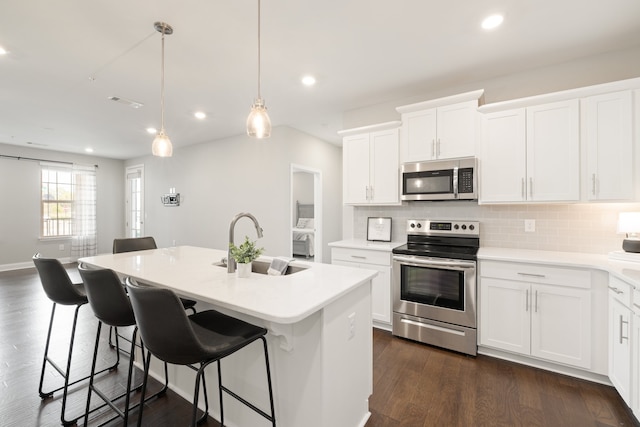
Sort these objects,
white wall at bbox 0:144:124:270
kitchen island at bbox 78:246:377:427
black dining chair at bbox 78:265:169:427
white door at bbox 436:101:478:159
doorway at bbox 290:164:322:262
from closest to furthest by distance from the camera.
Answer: kitchen island at bbox 78:246:377:427 < black dining chair at bbox 78:265:169:427 < white door at bbox 436:101:478:159 < doorway at bbox 290:164:322:262 < white wall at bbox 0:144:124:270

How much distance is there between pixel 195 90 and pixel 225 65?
81 cm

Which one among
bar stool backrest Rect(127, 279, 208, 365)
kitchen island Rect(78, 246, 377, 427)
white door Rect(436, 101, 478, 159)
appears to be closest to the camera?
bar stool backrest Rect(127, 279, 208, 365)

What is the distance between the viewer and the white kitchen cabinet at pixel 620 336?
176 centimetres

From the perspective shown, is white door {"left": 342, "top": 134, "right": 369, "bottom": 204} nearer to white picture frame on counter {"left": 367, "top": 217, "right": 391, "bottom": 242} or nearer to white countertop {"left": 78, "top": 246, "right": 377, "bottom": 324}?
white picture frame on counter {"left": 367, "top": 217, "right": 391, "bottom": 242}

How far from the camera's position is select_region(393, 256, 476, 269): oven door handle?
8.30 ft

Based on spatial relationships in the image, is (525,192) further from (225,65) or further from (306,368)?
(225,65)

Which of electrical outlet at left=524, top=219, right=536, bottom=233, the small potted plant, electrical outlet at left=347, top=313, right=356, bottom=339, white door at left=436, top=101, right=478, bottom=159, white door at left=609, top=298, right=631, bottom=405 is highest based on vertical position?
white door at left=436, top=101, right=478, bottom=159

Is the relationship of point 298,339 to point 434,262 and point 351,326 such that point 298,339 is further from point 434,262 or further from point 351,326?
point 434,262

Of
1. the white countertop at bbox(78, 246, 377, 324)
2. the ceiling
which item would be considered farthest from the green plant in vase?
the ceiling

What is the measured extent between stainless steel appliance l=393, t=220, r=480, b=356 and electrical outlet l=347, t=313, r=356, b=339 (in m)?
1.38

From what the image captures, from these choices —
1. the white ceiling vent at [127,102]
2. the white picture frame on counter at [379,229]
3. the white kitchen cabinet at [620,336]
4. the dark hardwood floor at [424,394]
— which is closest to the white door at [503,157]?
the white kitchen cabinet at [620,336]

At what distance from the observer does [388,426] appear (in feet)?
5.73

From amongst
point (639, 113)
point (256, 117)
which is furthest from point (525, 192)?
point (256, 117)

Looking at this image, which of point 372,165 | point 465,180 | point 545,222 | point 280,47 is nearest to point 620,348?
point 545,222
